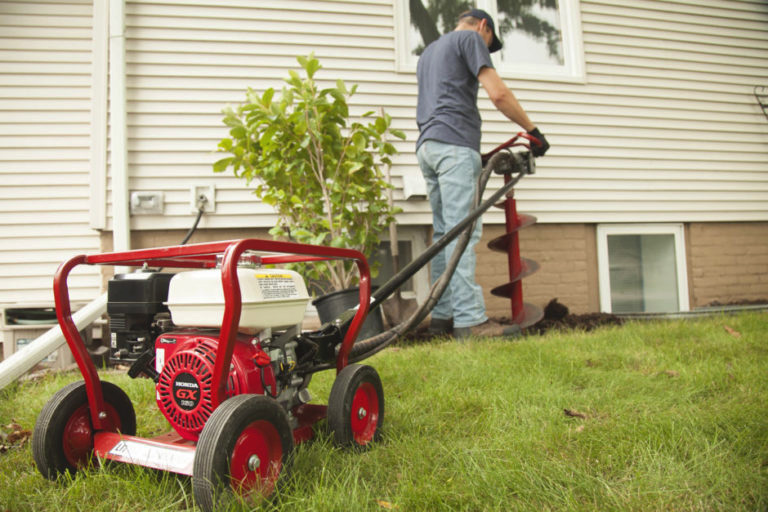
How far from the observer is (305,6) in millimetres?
4152

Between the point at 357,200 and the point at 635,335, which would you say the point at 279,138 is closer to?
the point at 357,200

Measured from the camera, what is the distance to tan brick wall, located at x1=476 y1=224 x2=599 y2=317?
14.2 ft

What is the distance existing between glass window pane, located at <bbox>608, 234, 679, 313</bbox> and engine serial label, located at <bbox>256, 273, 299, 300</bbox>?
429 centimetres

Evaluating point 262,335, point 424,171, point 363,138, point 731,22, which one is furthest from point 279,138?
point 731,22

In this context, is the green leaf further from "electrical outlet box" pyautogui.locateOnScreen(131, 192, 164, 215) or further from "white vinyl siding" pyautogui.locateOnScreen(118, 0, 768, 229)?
"electrical outlet box" pyautogui.locateOnScreen(131, 192, 164, 215)

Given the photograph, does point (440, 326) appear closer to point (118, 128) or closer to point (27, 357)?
point (27, 357)

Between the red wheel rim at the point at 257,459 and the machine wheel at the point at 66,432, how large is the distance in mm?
550

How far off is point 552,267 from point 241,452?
12.9 ft

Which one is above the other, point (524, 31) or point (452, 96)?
point (524, 31)

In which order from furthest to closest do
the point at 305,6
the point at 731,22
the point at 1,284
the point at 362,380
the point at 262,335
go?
the point at 731,22 < the point at 305,6 < the point at 1,284 < the point at 362,380 < the point at 262,335

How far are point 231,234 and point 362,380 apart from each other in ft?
8.95

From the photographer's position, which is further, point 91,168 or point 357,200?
point 91,168

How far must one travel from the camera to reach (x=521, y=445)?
4.79 feet

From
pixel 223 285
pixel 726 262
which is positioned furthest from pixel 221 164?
pixel 726 262
